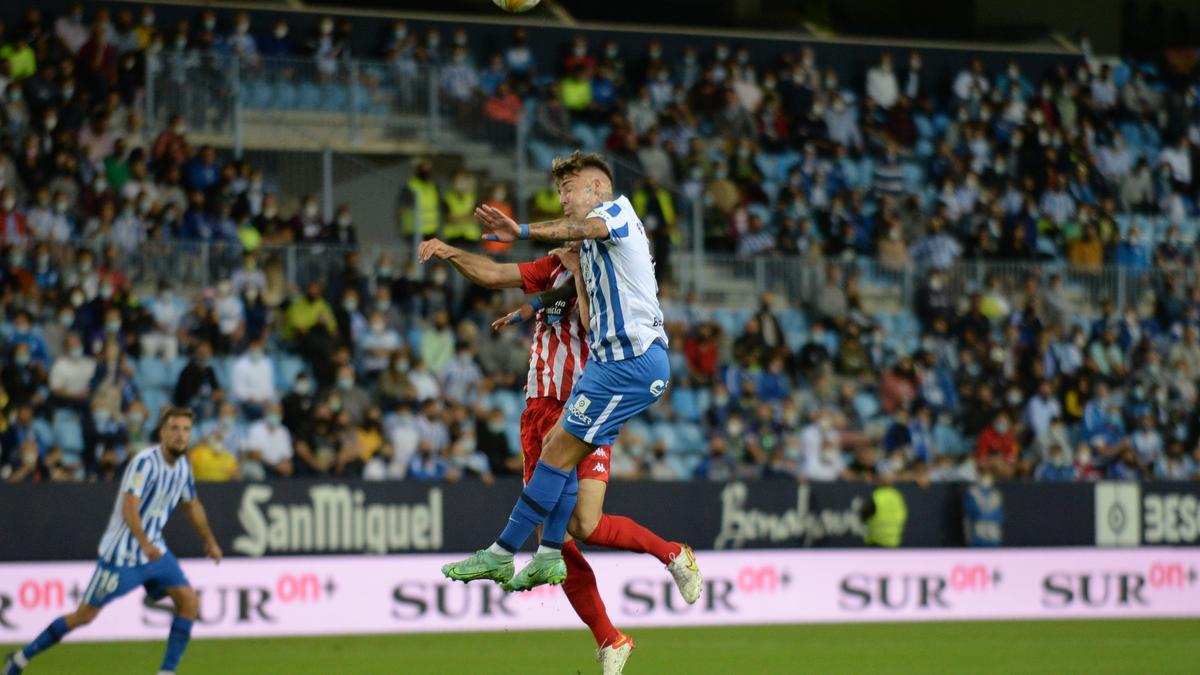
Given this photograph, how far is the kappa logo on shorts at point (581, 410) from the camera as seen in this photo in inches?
358

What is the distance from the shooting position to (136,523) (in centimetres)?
1229

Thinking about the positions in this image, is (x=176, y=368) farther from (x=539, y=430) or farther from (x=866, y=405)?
(x=539, y=430)

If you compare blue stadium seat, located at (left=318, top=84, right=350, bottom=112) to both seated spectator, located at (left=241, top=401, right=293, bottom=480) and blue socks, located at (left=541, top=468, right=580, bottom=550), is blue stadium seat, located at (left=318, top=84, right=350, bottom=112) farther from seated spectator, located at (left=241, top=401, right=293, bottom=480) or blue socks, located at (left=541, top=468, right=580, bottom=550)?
blue socks, located at (left=541, top=468, right=580, bottom=550)

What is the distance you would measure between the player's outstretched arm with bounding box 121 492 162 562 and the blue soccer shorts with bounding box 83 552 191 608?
0.09 meters

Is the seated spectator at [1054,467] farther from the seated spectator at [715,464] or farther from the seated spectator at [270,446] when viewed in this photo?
the seated spectator at [270,446]

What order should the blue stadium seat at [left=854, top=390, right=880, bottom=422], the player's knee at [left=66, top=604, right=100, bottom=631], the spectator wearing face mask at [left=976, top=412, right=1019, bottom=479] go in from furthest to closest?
the blue stadium seat at [left=854, top=390, right=880, bottom=422] → the spectator wearing face mask at [left=976, top=412, right=1019, bottom=479] → the player's knee at [left=66, top=604, right=100, bottom=631]

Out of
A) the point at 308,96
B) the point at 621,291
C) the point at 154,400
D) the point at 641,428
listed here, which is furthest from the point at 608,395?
the point at 308,96

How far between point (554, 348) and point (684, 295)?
1294 centimetres

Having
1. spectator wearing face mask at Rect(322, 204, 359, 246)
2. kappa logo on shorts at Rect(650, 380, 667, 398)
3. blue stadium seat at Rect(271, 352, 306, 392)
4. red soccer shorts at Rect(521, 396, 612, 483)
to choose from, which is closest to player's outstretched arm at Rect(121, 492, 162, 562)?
red soccer shorts at Rect(521, 396, 612, 483)

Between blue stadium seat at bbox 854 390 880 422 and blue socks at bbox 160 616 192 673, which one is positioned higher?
blue stadium seat at bbox 854 390 880 422

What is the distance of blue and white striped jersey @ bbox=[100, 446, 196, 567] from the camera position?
12.4 meters

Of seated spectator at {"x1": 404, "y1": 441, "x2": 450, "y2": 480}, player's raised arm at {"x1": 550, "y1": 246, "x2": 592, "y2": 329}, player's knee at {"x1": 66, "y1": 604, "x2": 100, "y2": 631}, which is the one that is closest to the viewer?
player's raised arm at {"x1": 550, "y1": 246, "x2": 592, "y2": 329}

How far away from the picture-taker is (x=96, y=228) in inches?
791

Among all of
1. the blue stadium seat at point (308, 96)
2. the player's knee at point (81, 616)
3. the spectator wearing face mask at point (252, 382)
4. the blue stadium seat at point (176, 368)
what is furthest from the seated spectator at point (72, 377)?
the player's knee at point (81, 616)
